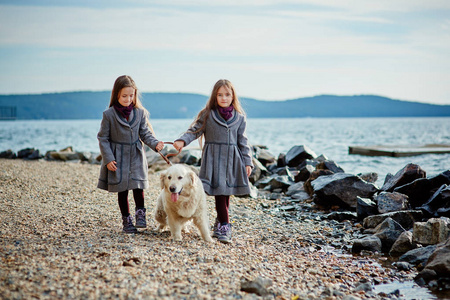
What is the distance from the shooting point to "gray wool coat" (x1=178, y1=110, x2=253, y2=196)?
5766 mm

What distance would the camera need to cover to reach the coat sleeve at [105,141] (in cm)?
559

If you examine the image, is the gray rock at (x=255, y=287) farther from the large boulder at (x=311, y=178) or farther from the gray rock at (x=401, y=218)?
the large boulder at (x=311, y=178)

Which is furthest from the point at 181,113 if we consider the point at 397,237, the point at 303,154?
the point at 397,237

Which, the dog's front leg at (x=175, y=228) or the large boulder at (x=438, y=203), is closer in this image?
the dog's front leg at (x=175, y=228)

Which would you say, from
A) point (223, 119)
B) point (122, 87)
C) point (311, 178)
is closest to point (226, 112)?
point (223, 119)

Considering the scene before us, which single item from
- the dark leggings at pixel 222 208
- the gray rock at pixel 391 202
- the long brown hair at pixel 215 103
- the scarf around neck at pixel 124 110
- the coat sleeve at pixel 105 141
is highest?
the long brown hair at pixel 215 103

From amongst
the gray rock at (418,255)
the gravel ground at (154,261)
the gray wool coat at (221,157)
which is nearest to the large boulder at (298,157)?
the gravel ground at (154,261)

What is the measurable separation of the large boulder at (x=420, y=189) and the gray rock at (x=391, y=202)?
43 centimetres

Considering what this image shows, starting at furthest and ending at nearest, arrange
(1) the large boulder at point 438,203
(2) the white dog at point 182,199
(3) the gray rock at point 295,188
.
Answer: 1. (3) the gray rock at point 295,188
2. (1) the large boulder at point 438,203
3. (2) the white dog at point 182,199

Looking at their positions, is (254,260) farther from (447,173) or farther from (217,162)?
(447,173)

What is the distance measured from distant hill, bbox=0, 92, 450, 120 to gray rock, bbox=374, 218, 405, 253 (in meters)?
122

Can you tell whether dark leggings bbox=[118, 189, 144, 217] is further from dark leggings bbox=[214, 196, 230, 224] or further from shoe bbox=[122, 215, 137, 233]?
dark leggings bbox=[214, 196, 230, 224]

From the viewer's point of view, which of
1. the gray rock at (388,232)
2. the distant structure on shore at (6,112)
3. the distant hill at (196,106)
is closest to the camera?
the gray rock at (388,232)

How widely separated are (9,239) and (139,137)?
213 centimetres
